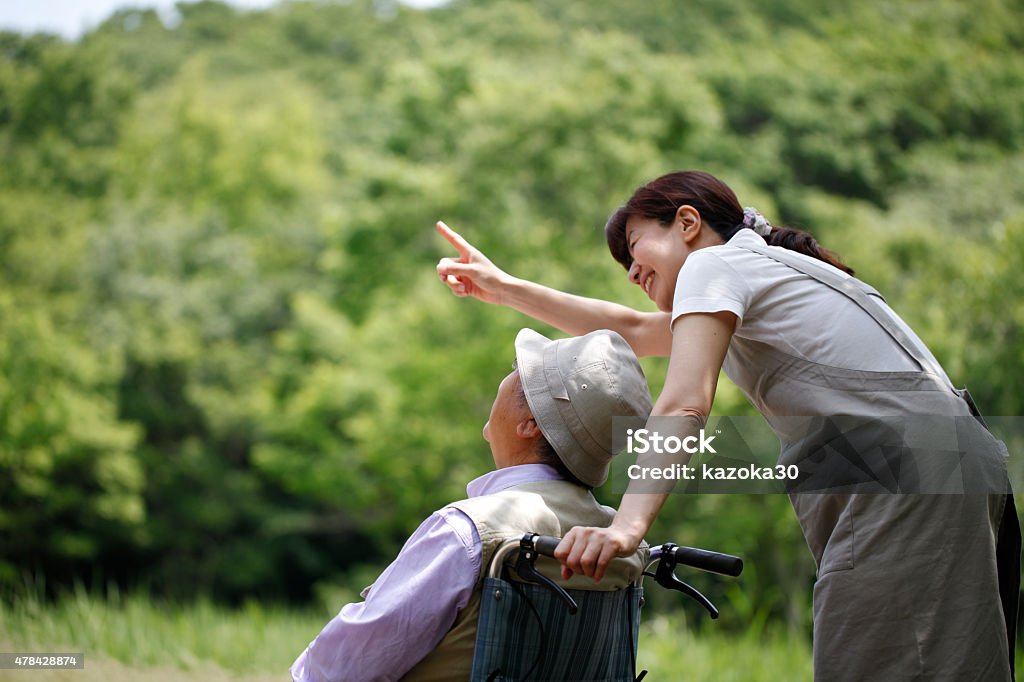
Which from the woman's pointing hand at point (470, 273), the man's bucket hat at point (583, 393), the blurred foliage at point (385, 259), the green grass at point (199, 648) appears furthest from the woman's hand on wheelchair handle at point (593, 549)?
the blurred foliage at point (385, 259)

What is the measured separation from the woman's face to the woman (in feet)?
0.35

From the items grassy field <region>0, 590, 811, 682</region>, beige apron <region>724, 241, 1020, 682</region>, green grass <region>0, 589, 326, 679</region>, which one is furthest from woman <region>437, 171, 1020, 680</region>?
green grass <region>0, 589, 326, 679</region>

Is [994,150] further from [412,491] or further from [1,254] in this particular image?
[1,254]

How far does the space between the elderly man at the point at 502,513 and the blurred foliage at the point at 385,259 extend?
289 inches

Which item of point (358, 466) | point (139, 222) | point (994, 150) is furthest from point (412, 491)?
point (994, 150)

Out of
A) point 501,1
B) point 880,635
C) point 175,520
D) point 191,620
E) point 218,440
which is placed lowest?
point 175,520

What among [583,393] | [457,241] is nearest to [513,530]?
[583,393]

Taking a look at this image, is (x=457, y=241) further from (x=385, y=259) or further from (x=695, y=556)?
(x=385, y=259)

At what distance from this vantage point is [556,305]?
2.08 m

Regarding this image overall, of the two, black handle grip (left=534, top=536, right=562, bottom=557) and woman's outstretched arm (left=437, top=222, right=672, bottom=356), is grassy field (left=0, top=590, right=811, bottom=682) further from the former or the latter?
black handle grip (left=534, top=536, right=562, bottom=557)

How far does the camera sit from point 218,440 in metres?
15.8

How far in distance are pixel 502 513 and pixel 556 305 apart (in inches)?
27.4

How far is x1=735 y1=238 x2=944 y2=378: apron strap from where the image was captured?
1.46m

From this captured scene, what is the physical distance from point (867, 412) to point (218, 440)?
15.4 metres
